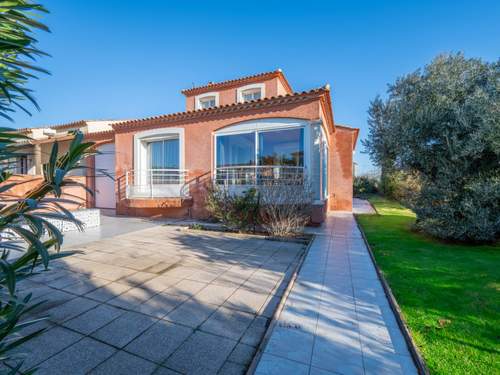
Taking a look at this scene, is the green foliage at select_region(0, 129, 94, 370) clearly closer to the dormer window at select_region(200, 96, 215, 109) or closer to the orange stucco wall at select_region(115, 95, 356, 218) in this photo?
the orange stucco wall at select_region(115, 95, 356, 218)

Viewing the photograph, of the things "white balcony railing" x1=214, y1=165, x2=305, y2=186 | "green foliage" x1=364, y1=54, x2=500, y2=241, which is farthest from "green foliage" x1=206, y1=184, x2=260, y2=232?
"green foliage" x1=364, y1=54, x2=500, y2=241

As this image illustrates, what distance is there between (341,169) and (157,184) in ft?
39.1

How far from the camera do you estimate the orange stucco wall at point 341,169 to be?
1555cm

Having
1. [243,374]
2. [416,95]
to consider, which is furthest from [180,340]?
[416,95]

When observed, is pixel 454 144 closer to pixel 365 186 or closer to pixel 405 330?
pixel 405 330

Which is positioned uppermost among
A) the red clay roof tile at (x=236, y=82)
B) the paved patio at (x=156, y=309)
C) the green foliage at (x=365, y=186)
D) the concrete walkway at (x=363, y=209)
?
the red clay roof tile at (x=236, y=82)

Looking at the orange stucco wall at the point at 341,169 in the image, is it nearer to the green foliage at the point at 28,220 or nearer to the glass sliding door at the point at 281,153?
the glass sliding door at the point at 281,153

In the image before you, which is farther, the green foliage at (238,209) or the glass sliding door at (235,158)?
the glass sliding door at (235,158)

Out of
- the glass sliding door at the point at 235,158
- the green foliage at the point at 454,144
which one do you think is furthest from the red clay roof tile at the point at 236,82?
the green foliage at the point at 454,144

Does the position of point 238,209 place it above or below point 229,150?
below

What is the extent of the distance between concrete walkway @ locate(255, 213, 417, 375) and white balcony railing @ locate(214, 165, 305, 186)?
14.4ft

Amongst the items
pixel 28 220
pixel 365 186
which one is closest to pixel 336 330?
pixel 28 220

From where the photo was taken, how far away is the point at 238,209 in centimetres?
890

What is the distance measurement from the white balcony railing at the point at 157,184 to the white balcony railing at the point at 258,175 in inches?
84.5
